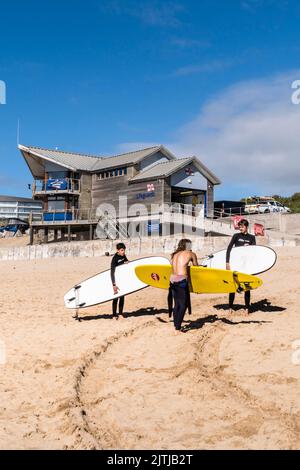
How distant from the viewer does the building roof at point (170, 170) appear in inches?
1241

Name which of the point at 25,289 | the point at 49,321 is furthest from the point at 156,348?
the point at 25,289

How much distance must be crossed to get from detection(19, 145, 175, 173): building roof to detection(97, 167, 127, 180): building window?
0.43m

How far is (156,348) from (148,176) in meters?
25.8

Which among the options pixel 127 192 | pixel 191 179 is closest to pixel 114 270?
pixel 127 192

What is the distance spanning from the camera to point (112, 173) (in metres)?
35.1

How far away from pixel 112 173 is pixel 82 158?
577cm

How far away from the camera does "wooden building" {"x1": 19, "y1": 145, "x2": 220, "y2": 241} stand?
3234 cm

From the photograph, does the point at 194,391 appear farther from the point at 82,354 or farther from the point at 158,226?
the point at 158,226

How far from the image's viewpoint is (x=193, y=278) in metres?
8.44

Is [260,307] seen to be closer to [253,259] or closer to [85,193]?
[253,259]

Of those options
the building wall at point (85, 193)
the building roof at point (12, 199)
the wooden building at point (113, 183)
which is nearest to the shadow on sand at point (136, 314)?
the wooden building at point (113, 183)

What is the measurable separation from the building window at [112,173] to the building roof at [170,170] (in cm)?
135

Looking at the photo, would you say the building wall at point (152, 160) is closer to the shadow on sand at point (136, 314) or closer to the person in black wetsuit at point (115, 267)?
the shadow on sand at point (136, 314)

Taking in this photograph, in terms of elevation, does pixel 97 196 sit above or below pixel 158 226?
above
